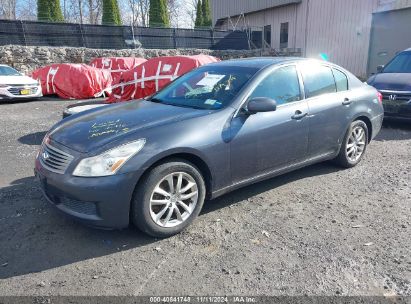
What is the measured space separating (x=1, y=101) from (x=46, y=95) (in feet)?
5.90

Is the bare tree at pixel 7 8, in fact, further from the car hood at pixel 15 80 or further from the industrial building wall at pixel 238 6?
the car hood at pixel 15 80

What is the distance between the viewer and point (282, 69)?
4051 mm

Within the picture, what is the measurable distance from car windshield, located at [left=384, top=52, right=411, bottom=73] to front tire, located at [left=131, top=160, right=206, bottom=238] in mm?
7041

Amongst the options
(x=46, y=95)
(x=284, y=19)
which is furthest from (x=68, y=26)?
(x=284, y=19)

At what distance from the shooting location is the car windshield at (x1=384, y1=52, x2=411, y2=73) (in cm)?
813

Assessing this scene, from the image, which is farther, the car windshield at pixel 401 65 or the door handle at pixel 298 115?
the car windshield at pixel 401 65

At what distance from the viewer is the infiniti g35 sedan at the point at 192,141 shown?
2.92 metres

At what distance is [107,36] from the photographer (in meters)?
16.5

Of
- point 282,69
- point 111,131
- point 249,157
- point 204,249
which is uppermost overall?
point 282,69

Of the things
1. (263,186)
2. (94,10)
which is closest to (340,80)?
(263,186)

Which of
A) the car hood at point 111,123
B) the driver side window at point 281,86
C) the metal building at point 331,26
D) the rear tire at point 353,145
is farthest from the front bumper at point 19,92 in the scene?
the metal building at point 331,26

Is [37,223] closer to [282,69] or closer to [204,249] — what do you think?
[204,249]

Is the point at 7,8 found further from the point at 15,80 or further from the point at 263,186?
the point at 263,186

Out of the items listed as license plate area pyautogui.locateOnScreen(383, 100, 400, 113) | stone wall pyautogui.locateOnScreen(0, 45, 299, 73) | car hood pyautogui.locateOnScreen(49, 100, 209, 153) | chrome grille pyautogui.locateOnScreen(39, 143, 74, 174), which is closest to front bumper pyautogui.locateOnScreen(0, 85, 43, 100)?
stone wall pyautogui.locateOnScreen(0, 45, 299, 73)
